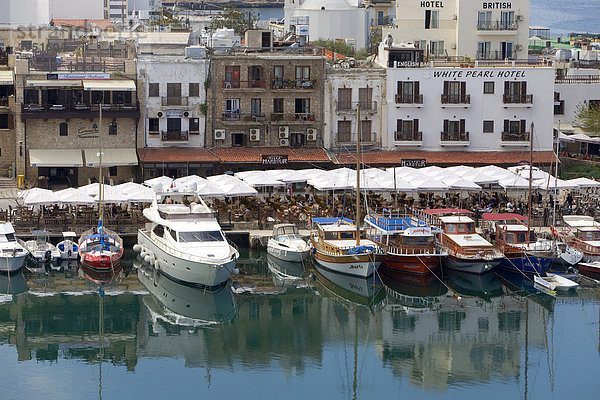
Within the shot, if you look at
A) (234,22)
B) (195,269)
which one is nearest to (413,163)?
(195,269)

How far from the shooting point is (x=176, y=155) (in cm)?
7588

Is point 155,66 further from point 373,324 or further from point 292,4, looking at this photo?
point 292,4

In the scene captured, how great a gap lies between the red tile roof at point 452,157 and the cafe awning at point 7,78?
21787 millimetres

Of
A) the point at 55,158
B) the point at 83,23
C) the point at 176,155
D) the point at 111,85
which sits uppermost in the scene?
the point at 83,23

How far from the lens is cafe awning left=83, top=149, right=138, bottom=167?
74.2 m

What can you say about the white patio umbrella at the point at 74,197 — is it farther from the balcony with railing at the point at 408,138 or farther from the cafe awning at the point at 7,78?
the balcony with railing at the point at 408,138

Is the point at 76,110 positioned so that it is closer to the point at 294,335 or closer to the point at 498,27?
the point at 294,335

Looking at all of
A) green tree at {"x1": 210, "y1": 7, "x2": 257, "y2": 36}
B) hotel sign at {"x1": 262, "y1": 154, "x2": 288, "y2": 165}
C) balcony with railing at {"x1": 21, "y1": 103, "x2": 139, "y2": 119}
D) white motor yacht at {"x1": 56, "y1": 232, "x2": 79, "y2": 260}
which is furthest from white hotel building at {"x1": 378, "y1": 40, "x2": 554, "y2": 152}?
green tree at {"x1": 210, "y1": 7, "x2": 257, "y2": 36}

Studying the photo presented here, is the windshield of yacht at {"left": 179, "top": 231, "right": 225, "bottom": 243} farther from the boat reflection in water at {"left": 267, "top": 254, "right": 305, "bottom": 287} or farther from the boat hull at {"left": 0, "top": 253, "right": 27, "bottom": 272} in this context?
the boat hull at {"left": 0, "top": 253, "right": 27, "bottom": 272}

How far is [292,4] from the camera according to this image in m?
171

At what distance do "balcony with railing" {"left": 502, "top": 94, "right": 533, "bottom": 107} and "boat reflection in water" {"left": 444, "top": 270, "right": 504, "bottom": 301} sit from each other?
837 inches

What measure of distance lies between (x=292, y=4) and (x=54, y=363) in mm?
128278

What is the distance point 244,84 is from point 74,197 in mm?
17536

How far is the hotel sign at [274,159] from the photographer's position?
75.2 m
